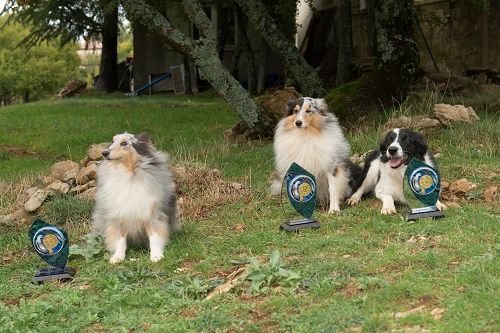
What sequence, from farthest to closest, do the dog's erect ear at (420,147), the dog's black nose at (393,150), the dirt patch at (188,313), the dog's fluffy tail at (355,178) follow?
the dog's fluffy tail at (355,178) → the dog's erect ear at (420,147) → the dog's black nose at (393,150) → the dirt patch at (188,313)

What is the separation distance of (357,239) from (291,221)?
875 millimetres

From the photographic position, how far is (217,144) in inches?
491

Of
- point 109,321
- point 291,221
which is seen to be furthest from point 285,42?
point 109,321

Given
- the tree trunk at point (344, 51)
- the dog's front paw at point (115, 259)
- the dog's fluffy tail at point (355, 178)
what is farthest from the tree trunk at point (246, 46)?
the dog's front paw at point (115, 259)

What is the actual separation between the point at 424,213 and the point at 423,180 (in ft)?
1.23

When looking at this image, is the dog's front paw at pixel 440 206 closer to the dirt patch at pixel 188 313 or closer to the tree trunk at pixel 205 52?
the dirt patch at pixel 188 313

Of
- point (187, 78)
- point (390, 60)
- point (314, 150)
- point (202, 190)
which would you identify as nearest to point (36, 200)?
point (202, 190)

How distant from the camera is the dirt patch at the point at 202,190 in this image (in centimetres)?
855

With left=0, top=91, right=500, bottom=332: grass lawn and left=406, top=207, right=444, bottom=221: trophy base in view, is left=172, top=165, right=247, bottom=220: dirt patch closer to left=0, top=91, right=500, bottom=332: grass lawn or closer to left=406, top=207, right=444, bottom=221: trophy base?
left=0, top=91, right=500, bottom=332: grass lawn

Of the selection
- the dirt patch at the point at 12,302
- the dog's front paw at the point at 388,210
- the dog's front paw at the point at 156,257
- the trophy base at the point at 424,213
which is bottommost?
the dirt patch at the point at 12,302

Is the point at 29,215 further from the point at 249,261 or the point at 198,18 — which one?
the point at 198,18

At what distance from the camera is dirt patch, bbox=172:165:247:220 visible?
8.55 m

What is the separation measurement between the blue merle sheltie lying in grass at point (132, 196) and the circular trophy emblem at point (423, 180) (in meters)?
2.54

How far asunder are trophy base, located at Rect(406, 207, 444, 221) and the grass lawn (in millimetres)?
86
